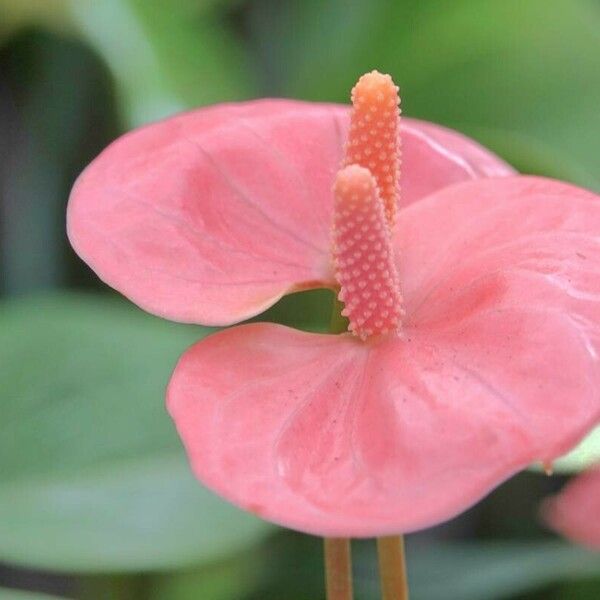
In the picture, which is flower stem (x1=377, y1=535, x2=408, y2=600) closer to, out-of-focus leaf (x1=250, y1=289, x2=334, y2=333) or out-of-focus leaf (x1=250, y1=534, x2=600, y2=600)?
out-of-focus leaf (x1=250, y1=534, x2=600, y2=600)

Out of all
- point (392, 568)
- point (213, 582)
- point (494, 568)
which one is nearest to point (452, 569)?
point (494, 568)

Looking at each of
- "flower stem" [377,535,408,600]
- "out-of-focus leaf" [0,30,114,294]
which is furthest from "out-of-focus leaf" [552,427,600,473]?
"out-of-focus leaf" [0,30,114,294]

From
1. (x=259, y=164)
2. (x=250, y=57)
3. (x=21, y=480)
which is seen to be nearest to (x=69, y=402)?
(x=21, y=480)

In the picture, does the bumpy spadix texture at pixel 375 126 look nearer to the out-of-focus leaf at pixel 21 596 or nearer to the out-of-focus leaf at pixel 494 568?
the out-of-focus leaf at pixel 21 596

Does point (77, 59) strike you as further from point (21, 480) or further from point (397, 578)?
point (397, 578)

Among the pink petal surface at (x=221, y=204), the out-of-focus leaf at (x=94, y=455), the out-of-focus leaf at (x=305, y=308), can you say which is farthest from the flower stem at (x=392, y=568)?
Result: the out-of-focus leaf at (x=305, y=308)
